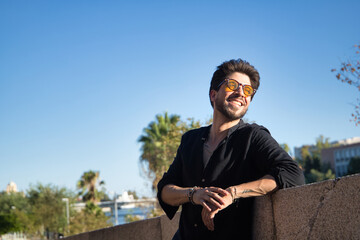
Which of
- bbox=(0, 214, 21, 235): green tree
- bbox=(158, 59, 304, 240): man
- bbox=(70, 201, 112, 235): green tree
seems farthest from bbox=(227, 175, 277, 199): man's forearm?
bbox=(0, 214, 21, 235): green tree

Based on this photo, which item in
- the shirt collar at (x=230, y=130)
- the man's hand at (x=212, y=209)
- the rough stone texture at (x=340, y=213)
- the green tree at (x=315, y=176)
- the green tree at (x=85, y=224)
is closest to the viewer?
the rough stone texture at (x=340, y=213)

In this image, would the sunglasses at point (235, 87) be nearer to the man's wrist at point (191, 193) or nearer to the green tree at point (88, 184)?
the man's wrist at point (191, 193)

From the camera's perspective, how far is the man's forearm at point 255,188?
259 centimetres

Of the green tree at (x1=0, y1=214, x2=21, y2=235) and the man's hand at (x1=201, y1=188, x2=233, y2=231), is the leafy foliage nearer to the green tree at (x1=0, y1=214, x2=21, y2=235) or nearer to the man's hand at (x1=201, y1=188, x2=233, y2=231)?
the green tree at (x1=0, y1=214, x2=21, y2=235)

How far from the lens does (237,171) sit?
2729 millimetres

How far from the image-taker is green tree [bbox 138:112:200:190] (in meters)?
31.2

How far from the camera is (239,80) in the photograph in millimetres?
3010

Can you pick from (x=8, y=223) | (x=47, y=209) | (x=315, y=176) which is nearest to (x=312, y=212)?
(x=8, y=223)

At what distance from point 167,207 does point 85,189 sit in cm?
7248

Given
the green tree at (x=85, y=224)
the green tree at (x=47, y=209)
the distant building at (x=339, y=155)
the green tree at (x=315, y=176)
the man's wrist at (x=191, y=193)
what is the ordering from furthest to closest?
1. the distant building at (x=339, y=155)
2. the green tree at (x=315, y=176)
3. the green tree at (x=47, y=209)
4. the green tree at (x=85, y=224)
5. the man's wrist at (x=191, y=193)

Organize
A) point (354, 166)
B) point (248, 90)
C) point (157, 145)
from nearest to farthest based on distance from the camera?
point (248, 90) → point (157, 145) → point (354, 166)

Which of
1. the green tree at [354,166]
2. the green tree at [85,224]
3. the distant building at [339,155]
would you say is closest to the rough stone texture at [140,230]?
the green tree at [85,224]

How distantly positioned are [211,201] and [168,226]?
2.05 metres

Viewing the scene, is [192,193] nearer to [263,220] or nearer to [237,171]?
[237,171]
